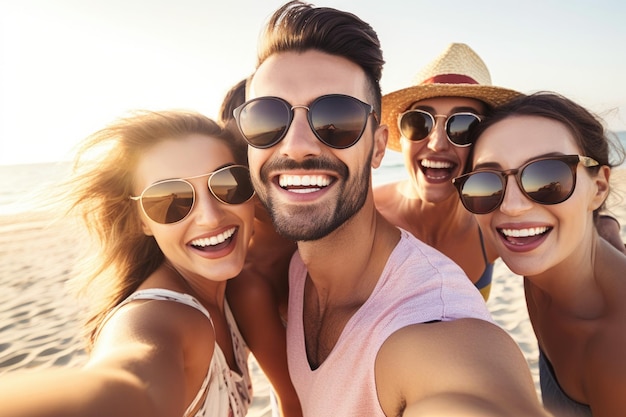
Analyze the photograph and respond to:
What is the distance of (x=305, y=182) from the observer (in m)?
1.74

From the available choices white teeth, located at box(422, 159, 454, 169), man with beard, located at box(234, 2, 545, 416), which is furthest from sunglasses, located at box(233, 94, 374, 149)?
white teeth, located at box(422, 159, 454, 169)

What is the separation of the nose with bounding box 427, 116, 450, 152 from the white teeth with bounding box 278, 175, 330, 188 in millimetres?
1113

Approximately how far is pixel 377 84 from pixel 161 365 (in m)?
1.63

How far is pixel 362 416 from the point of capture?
1.35 m

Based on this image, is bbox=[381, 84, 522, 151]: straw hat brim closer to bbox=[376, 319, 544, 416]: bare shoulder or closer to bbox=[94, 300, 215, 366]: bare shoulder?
bbox=[376, 319, 544, 416]: bare shoulder

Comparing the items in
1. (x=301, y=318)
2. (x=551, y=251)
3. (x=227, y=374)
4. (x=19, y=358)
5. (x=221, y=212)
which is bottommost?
(x=19, y=358)

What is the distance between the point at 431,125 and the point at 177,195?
1761 millimetres

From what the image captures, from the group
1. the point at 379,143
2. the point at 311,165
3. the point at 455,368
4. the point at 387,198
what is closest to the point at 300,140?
the point at 311,165

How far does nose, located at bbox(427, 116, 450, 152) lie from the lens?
2.52 m

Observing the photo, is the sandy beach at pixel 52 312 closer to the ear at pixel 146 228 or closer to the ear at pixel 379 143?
the ear at pixel 146 228

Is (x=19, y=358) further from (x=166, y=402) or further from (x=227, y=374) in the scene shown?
(x=166, y=402)

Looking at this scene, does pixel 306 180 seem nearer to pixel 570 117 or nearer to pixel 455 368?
pixel 455 368

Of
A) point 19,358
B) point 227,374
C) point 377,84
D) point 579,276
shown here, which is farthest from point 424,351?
point 19,358

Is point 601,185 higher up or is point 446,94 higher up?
point 446,94
